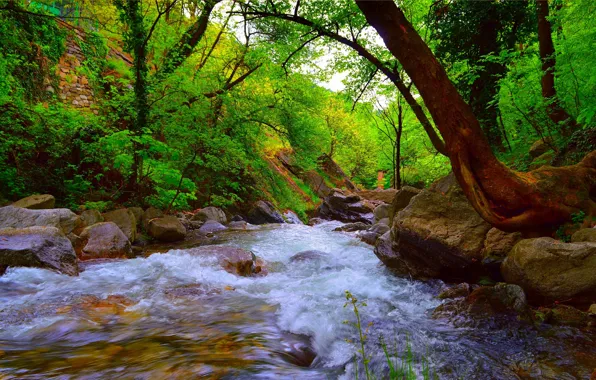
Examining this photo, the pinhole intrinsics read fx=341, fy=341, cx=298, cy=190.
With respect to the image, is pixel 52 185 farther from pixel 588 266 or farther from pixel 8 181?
pixel 588 266

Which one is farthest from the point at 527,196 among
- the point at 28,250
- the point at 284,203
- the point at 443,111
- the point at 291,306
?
the point at 284,203

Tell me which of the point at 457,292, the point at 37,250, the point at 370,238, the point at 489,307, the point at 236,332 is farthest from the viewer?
the point at 370,238

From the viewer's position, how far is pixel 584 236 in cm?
428

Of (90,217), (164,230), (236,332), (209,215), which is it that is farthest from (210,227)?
(236,332)

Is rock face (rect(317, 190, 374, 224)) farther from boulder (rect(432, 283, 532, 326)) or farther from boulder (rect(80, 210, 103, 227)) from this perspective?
boulder (rect(432, 283, 532, 326))

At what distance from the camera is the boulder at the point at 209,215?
13.1 metres

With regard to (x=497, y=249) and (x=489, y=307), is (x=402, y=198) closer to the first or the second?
(x=497, y=249)

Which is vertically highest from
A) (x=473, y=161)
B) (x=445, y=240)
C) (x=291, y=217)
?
(x=473, y=161)

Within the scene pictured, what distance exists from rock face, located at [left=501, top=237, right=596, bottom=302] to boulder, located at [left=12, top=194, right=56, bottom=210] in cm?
925

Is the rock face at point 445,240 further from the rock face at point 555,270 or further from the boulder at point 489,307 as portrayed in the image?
the boulder at point 489,307

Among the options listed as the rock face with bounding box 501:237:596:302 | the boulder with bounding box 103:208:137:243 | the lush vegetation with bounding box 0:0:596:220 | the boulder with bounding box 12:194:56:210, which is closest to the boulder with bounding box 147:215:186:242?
the boulder with bounding box 103:208:137:243

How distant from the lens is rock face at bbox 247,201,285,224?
16.0 m

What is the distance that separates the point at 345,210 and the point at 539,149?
44.6ft

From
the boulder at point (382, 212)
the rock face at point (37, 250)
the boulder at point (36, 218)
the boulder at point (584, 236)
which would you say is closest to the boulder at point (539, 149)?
the boulder at point (584, 236)
